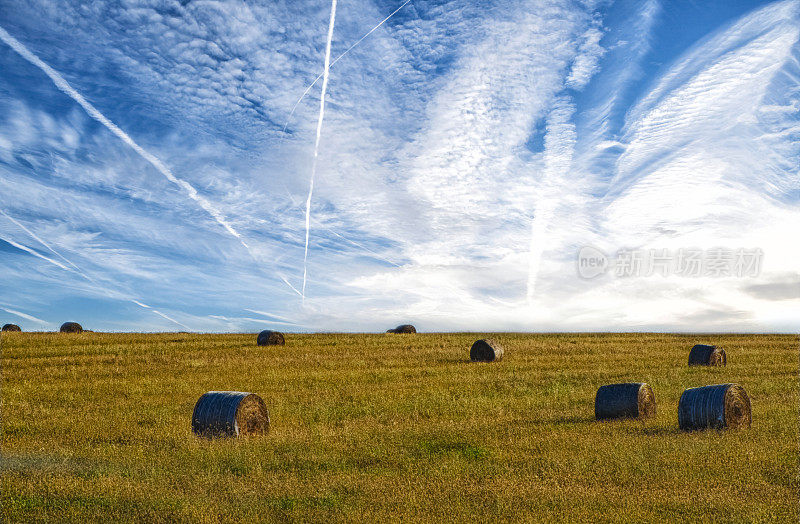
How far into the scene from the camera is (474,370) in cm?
2406

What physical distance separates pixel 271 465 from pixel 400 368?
1532 centimetres

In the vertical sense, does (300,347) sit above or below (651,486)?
above

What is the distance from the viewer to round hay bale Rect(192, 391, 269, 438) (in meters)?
11.7

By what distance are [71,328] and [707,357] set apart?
42.4m

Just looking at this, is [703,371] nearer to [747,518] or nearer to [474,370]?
[474,370]

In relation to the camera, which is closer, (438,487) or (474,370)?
(438,487)

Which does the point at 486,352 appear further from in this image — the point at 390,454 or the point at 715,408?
the point at 390,454

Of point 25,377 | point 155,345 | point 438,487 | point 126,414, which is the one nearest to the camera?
point 438,487

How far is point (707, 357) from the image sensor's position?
1055 inches

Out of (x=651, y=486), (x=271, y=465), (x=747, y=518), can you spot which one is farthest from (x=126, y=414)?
(x=747, y=518)

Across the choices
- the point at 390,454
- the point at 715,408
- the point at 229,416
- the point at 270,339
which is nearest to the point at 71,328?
the point at 270,339

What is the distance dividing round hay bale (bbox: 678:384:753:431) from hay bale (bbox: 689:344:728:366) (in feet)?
51.6

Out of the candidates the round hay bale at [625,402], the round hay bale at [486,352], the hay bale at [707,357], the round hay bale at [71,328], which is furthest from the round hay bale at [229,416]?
the round hay bale at [71,328]

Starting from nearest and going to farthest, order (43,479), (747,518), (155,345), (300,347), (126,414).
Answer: (747,518)
(43,479)
(126,414)
(155,345)
(300,347)
